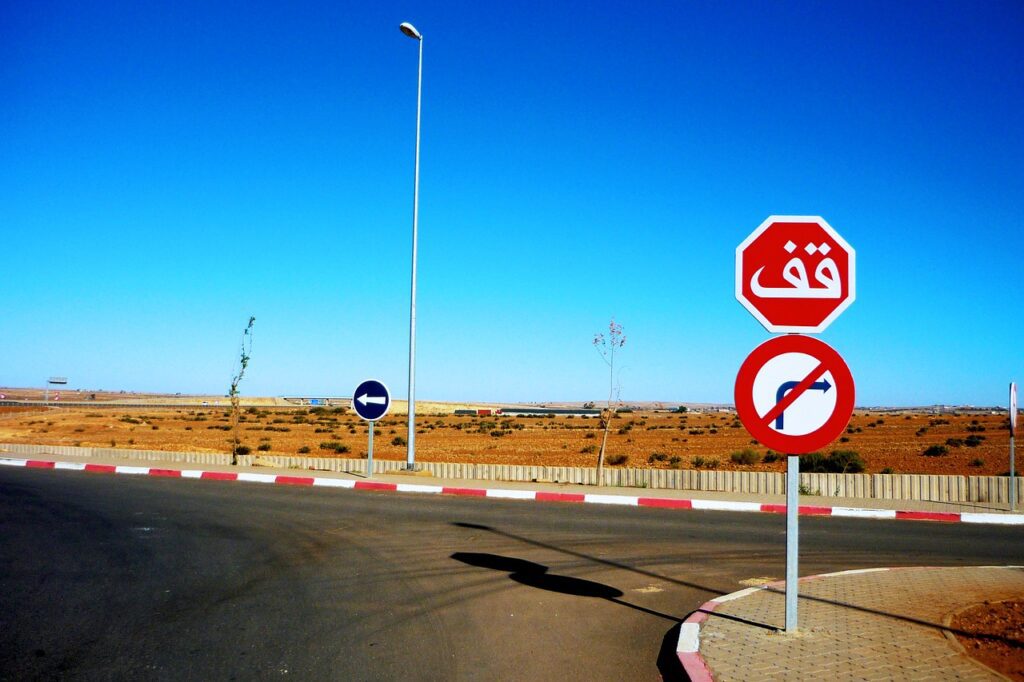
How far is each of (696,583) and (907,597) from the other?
1.94 meters

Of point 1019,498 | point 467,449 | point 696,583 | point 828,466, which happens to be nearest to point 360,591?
point 696,583

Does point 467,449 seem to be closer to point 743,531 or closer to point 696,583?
point 743,531

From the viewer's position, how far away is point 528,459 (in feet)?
113

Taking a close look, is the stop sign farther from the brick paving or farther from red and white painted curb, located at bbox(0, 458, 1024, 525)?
red and white painted curb, located at bbox(0, 458, 1024, 525)

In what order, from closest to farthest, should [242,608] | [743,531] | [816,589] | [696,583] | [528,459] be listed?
[242,608] < [816,589] < [696,583] < [743,531] < [528,459]

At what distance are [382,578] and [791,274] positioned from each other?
4.98m

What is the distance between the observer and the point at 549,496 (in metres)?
15.9

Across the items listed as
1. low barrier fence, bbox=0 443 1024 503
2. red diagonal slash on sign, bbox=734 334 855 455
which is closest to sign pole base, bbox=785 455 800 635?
red diagonal slash on sign, bbox=734 334 855 455

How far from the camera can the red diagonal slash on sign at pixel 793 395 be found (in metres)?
5.51

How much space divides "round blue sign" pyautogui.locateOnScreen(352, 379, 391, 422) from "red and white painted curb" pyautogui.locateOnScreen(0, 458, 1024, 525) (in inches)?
Result: 58.1

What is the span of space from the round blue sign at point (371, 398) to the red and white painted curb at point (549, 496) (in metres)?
1.48

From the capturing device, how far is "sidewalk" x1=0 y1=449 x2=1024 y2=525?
1381 cm

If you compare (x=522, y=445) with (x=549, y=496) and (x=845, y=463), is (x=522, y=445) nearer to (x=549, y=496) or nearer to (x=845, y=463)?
(x=845, y=463)

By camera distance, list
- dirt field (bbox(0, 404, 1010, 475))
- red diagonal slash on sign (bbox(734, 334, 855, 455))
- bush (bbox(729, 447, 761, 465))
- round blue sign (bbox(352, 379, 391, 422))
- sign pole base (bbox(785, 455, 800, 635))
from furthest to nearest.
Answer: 1. bush (bbox(729, 447, 761, 465))
2. dirt field (bbox(0, 404, 1010, 475))
3. round blue sign (bbox(352, 379, 391, 422))
4. sign pole base (bbox(785, 455, 800, 635))
5. red diagonal slash on sign (bbox(734, 334, 855, 455))
